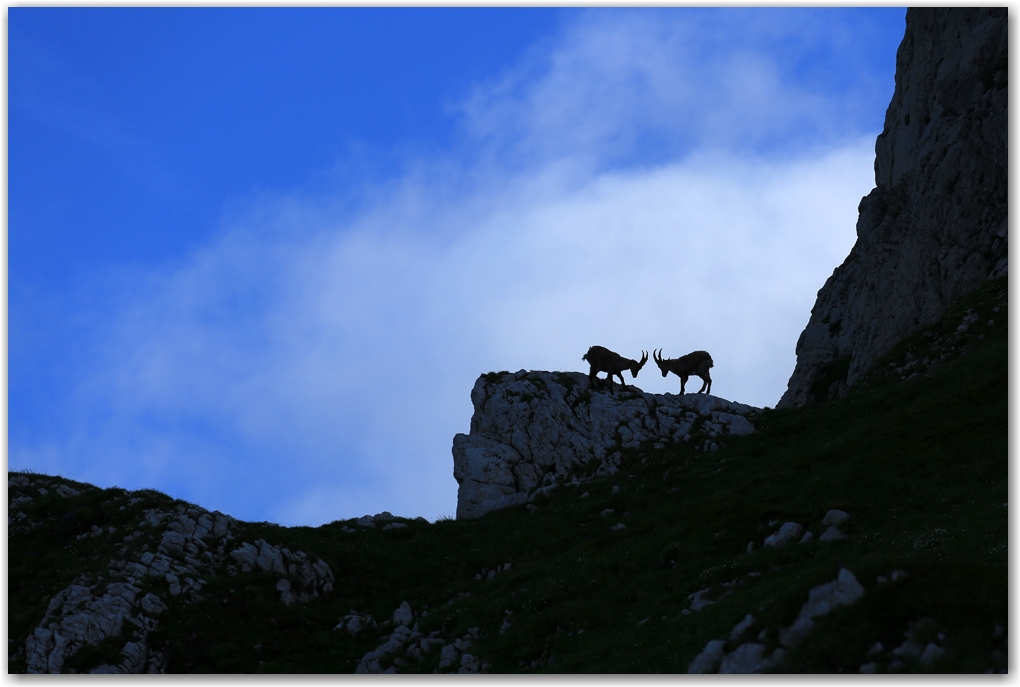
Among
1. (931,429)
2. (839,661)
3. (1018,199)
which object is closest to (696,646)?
(839,661)

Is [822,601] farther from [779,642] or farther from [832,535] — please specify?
[832,535]

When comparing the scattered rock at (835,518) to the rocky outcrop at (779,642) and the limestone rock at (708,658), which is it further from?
the limestone rock at (708,658)

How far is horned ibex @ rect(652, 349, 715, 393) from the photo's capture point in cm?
5388

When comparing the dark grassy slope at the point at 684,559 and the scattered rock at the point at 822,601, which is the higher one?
the dark grassy slope at the point at 684,559

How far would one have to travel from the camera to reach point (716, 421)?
153 ft

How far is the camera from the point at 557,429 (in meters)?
47.8

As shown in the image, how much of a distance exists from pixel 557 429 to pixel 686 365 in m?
11.7

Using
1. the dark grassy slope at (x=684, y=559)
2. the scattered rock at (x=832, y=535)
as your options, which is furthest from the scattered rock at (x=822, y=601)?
the scattered rock at (x=832, y=535)

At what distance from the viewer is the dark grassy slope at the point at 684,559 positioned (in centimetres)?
1554

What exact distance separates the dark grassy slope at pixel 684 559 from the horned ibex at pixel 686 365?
11290 mm

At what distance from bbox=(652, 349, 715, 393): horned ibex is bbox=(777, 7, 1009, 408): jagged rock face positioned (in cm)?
1215

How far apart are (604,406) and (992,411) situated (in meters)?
22.7

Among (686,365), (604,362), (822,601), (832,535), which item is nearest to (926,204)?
(686,365)

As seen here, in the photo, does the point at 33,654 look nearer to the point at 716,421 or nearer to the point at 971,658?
the point at 971,658
